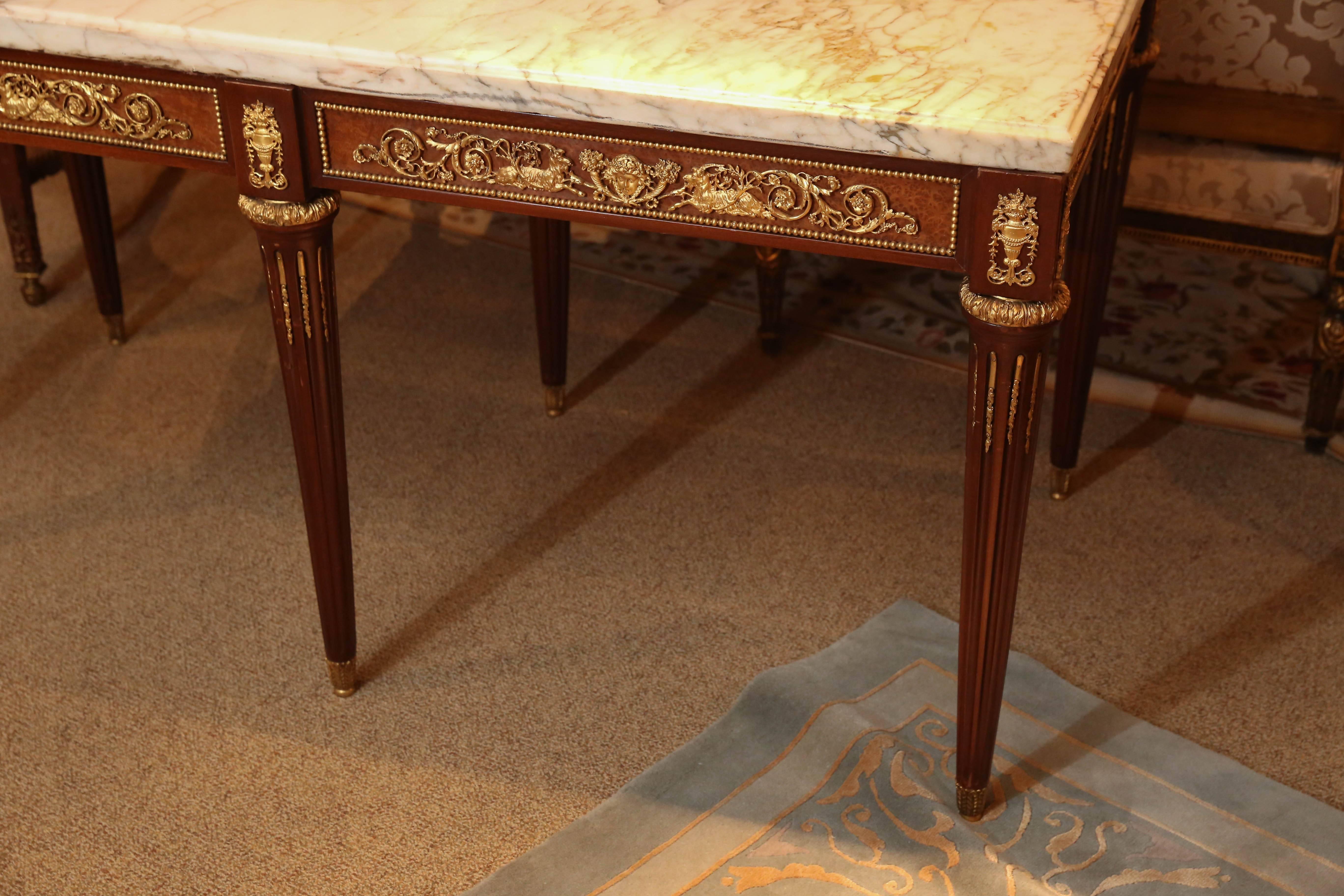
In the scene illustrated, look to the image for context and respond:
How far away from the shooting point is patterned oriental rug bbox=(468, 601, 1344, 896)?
1337 millimetres

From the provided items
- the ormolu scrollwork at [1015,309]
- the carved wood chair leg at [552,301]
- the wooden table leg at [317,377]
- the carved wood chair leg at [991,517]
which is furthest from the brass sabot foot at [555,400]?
the ormolu scrollwork at [1015,309]

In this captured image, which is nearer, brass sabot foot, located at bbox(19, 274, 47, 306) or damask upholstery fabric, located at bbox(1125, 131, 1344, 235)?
damask upholstery fabric, located at bbox(1125, 131, 1344, 235)

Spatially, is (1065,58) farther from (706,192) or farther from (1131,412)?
(1131,412)

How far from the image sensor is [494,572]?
70.8 inches

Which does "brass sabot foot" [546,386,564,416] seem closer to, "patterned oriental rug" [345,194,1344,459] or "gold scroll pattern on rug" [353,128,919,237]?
"patterned oriental rug" [345,194,1344,459]

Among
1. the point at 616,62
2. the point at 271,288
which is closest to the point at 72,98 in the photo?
the point at 271,288

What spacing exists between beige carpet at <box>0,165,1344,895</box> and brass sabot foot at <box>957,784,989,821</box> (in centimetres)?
29

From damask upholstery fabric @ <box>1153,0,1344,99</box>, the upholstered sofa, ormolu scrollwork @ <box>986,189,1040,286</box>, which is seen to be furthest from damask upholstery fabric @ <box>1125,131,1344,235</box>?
ormolu scrollwork @ <box>986,189,1040,286</box>

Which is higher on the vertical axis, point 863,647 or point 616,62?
point 616,62

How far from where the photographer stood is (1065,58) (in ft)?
3.73

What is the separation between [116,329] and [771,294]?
1154 millimetres

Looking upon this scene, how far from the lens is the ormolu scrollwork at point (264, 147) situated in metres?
1.23

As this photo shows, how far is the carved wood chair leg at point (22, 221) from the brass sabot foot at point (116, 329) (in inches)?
7.6

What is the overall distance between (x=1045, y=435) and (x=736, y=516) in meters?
0.56
